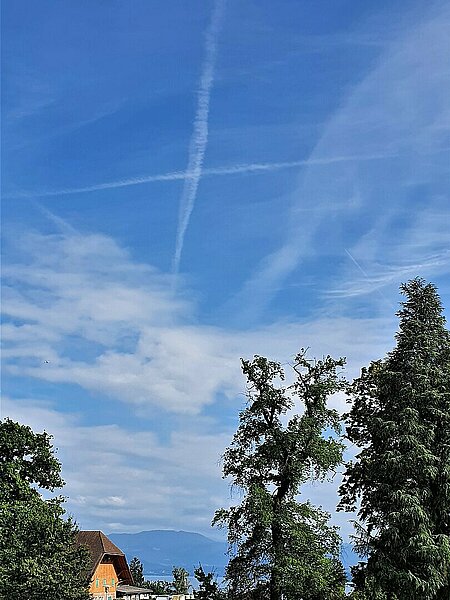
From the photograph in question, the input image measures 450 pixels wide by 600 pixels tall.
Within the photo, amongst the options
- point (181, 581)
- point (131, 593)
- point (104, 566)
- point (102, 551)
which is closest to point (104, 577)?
point (104, 566)

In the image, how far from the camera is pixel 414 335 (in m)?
31.3

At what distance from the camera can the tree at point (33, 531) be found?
35.0 m

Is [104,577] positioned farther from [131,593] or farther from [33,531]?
[33,531]

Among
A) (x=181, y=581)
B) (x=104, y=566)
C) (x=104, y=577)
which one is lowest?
(x=104, y=577)

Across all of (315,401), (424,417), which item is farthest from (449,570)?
(315,401)

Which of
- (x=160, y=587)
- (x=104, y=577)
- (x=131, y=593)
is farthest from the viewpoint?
(x=160, y=587)

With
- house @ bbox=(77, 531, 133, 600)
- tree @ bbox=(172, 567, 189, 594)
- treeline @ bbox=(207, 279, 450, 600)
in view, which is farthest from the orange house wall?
treeline @ bbox=(207, 279, 450, 600)

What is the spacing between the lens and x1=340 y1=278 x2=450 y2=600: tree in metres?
27.5

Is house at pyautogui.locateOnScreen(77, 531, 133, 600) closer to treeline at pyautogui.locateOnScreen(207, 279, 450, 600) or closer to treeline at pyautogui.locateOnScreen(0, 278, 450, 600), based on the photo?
treeline at pyautogui.locateOnScreen(0, 278, 450, 600)

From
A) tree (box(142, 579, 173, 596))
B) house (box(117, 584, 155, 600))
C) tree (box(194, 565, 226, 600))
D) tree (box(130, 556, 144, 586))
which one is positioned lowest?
tree (box(194, 565, 226, 600))

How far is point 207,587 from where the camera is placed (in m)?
25.9

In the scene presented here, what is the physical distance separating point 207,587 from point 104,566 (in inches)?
1558

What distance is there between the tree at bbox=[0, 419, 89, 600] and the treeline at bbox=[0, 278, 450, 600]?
87mm

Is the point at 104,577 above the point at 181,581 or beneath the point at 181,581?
beneath
